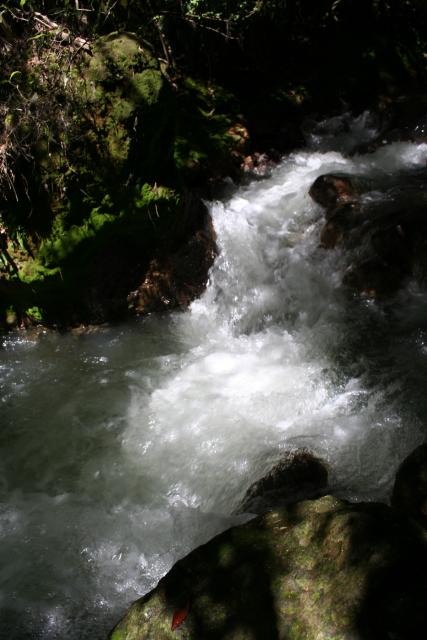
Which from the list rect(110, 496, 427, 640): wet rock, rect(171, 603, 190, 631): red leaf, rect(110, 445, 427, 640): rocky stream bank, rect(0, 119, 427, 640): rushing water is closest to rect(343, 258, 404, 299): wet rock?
rect(0, 119, 427, 640): rushing water

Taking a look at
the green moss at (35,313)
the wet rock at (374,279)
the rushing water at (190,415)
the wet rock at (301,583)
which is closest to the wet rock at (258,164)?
the rushing water at (190,415)

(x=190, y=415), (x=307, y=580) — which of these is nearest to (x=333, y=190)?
(x=190, y=415)

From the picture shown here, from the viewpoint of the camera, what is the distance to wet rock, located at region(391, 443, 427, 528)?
8.21 ft

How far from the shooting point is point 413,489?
8.56 ft

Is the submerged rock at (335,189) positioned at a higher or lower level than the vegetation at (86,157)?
lower

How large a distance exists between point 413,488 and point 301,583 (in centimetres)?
90

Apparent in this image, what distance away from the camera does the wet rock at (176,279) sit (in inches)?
225

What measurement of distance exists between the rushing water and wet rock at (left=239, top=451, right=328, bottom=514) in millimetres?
135

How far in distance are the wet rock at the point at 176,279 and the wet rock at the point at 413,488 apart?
3530 mm

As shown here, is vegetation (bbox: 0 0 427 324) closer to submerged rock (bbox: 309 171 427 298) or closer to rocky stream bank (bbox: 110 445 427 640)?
submerged rock (bbox: 309 171 427 298)

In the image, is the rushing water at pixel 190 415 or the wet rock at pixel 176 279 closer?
the rushing water at pixel 190 415

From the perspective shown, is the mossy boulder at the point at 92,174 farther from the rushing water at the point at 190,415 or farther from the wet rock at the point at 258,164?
the wet rock at the point at 258,164

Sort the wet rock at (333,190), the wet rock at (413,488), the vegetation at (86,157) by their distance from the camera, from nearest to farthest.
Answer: the wet rock at (413,488) → the vegetation at (86,157) → the wet rock at (333,190)

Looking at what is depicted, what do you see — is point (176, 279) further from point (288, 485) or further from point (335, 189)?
point (288, 485)
